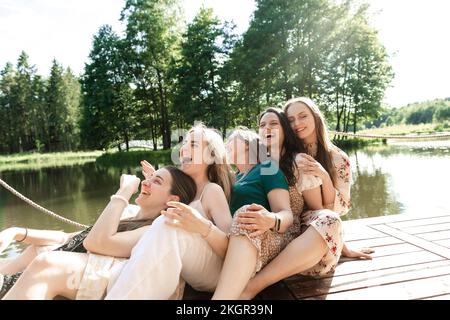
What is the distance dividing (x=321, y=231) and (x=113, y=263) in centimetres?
97

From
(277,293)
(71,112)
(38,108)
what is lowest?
(277,293)

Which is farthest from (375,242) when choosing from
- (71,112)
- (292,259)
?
(71,112)

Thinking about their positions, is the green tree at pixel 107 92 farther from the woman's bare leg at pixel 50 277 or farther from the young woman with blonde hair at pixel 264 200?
the woman's bare leg at pixel 50 277

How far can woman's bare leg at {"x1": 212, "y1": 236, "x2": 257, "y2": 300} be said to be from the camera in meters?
1.51

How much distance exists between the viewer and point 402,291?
180 centimetres

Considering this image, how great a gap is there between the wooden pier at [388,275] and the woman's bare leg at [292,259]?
0.19 metres

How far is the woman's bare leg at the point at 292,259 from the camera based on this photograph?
1.71 metres

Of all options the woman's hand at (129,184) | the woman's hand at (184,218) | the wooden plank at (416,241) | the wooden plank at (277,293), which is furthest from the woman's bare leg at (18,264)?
the wooden plank at (416,241)

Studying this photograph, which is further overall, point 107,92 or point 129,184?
point 107,92

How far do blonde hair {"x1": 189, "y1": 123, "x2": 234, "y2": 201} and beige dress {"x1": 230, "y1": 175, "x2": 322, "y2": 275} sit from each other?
36 cm

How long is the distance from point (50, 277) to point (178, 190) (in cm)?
73

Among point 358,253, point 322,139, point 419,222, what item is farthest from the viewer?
point 419,222

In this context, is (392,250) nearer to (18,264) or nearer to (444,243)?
(444,243)

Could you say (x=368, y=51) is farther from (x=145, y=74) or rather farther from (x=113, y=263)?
(x=113, y=263)
